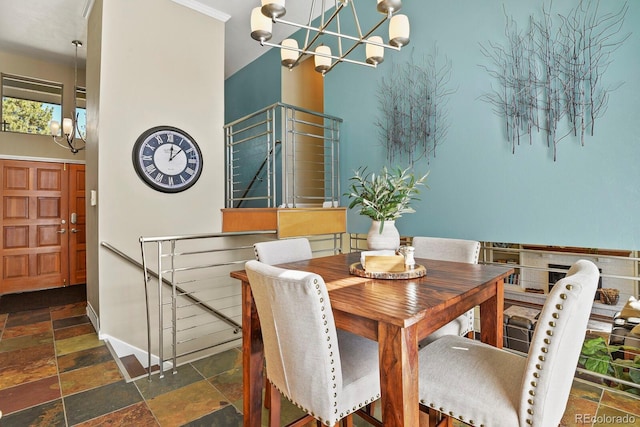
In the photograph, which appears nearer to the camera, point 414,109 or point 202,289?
point 414,109

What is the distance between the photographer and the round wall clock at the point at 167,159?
11.4ft

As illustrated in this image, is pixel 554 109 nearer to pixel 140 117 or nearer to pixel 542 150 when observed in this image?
pixel 542 150

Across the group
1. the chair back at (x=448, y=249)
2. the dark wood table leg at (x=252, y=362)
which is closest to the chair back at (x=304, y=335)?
the dark wood table leg at (x=252, y=362)

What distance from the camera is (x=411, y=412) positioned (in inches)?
40.1

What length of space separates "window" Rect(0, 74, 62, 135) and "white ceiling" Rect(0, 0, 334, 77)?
0.44 m

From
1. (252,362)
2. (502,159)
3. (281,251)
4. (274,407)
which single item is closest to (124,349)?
(281,251)

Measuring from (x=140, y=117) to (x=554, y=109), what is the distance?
379 centimetres

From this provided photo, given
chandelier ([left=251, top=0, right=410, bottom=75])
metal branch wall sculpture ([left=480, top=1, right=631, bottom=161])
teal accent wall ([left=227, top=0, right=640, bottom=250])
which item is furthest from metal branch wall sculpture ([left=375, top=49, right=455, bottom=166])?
chandelier ([left=251, top=0, right=410, bottom=75])

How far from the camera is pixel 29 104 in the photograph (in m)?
5.09

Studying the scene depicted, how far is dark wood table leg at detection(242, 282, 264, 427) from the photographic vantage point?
154cm

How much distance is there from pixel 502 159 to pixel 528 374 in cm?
205

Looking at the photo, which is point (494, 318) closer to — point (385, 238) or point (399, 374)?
point (385, 238)

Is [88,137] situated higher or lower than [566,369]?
higher

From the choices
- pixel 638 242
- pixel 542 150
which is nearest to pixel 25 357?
pixel 542 150
